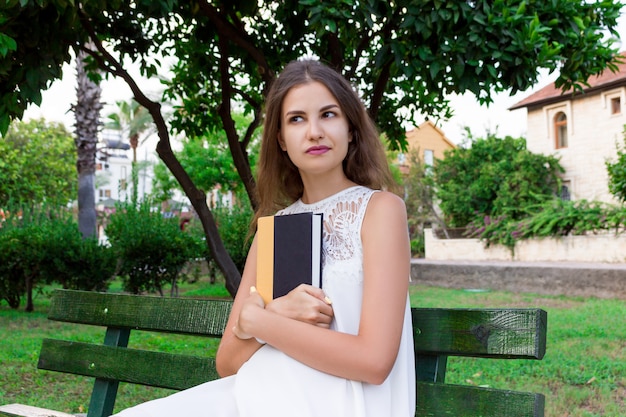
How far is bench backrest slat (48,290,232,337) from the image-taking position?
→ 2438 mm

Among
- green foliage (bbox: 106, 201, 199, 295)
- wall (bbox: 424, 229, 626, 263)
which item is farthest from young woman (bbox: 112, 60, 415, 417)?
wall (bbox: 424, 229, 626, 263)

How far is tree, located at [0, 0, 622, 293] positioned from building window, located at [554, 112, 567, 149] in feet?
68.3

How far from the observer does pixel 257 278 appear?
76.0 inches

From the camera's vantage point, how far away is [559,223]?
17875mm

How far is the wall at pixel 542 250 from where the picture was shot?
52.4 feet

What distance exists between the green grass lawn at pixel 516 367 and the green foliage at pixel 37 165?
13.0 meters

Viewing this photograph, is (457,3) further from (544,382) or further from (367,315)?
(544,382)

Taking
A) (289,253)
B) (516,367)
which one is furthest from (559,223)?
(289,253)

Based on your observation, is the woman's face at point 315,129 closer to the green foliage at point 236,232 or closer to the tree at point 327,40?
the tree at point 327,40

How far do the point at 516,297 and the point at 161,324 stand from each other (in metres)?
10.5

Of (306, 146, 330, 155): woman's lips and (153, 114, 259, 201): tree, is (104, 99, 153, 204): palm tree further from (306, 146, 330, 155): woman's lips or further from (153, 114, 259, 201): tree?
(306, 146, 330, 155): woman's lips

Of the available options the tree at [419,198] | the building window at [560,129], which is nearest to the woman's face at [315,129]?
the tree at [419,198]

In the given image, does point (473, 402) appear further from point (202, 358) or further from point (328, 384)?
point (202, 358)

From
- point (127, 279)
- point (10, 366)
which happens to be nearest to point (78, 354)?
point (10, 366)
